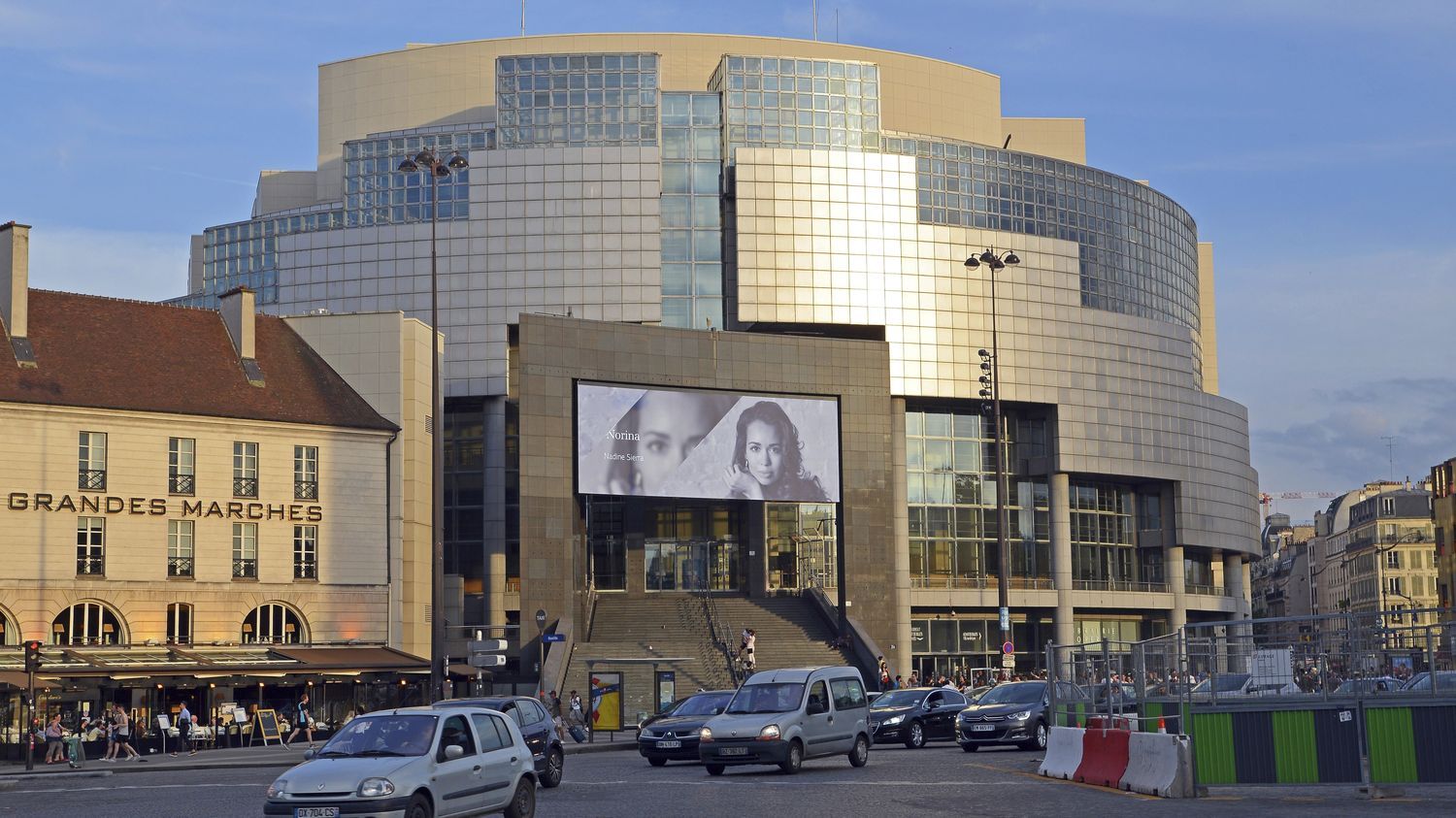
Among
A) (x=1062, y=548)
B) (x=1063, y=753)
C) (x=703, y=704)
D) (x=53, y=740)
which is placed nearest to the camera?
(x=1063, y=753)

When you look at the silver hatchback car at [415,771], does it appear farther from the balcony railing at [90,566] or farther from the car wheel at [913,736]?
the balcony railing at [90,566]

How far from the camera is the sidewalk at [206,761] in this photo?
127ft

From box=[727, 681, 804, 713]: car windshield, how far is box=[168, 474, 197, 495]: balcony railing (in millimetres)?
31303

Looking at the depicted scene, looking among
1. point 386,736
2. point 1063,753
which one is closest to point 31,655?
point 386,736

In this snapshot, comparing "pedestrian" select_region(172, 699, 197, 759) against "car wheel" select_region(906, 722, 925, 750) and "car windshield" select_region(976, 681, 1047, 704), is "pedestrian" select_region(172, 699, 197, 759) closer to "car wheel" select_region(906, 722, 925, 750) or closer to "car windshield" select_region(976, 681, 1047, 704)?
"car wheel" select_region(906, 722, 925, 750)

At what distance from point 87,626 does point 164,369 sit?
9.18m

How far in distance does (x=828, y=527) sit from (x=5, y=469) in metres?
35.5

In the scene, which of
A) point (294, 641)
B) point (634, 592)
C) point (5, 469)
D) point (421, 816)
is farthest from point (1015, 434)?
point (421, 816)

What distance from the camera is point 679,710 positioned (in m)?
35.4

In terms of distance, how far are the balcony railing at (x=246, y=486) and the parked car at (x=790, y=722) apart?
103 ft

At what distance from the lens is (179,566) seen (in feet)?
181

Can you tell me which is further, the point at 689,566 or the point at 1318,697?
the point at 689,566

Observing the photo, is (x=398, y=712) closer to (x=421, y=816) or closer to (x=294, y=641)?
(x=421, y=816)

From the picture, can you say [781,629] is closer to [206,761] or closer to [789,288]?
[789,288]
